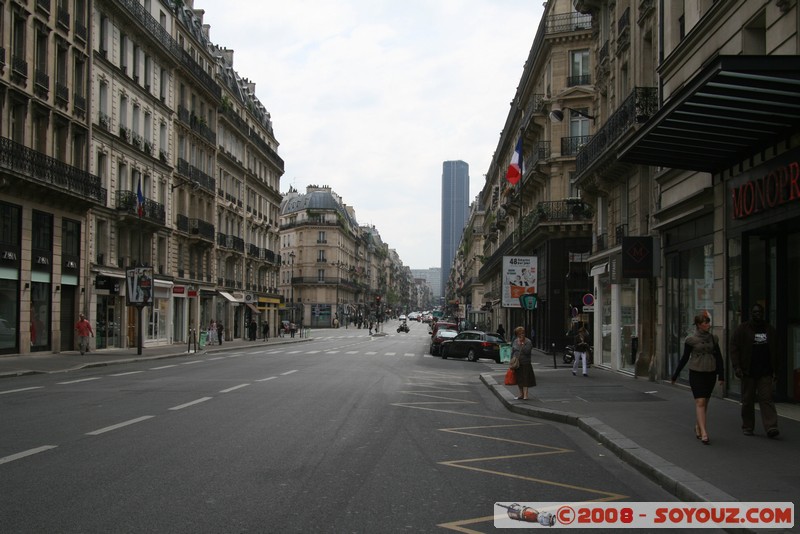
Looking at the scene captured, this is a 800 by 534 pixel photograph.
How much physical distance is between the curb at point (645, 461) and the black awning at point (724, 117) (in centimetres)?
486

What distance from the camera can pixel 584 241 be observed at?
39.2 metres

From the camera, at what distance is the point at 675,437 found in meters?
10.3

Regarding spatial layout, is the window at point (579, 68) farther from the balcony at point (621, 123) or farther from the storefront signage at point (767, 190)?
the storefront signage at point (767, 190)

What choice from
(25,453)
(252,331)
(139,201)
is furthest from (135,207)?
(25,453)

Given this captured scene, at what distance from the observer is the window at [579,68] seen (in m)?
39.9

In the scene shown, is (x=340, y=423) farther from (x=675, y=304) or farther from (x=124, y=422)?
(x=675, y=304)

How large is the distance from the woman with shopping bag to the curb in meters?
1.61

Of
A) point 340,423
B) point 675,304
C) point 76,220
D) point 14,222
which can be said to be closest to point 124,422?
point 340,423

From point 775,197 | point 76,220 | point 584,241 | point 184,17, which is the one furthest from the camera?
point 184,17

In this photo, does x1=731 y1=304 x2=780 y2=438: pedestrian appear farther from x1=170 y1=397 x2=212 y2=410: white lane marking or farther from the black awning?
Result: x1=170 y1=397 x2=212 y2=410: white lane marking

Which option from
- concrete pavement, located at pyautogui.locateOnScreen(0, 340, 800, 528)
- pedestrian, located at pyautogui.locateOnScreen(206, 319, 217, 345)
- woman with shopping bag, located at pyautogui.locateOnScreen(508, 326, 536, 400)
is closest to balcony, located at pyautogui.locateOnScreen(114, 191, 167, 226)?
pedestrian, located at pyautogui.locateOnScreen(206, 319, 217, 345)

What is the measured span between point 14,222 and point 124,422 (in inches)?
859

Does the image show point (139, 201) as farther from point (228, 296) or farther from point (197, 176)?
point (228, 296)

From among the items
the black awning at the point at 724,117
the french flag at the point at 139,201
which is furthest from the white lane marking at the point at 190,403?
Result: the french flag at the point at 139,201
